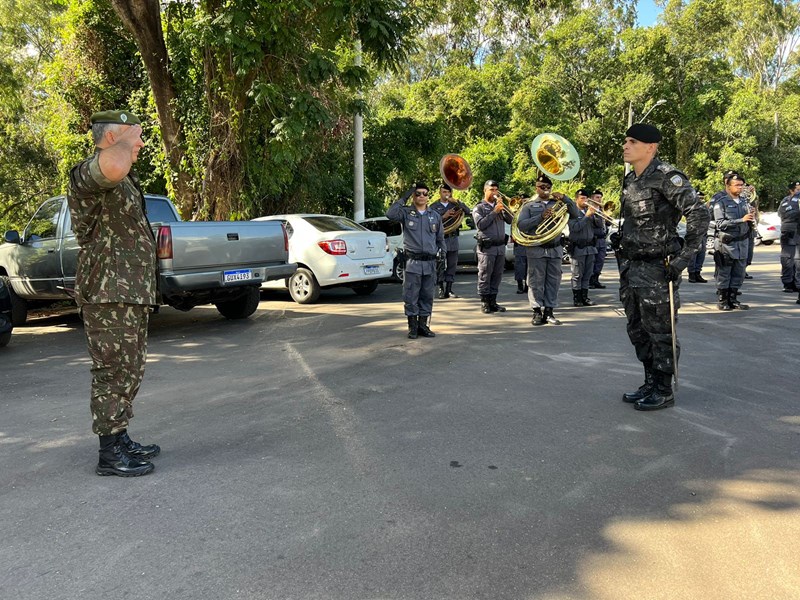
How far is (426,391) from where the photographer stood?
5203 millimetres

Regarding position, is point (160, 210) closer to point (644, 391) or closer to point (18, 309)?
point (18, 309)

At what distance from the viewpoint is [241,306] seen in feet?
30.1

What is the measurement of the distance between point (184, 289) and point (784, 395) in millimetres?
6150

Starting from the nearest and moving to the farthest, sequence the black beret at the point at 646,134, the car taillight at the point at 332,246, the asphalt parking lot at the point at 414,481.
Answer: the asphalt parking lot at the point at 414,481, the black beret at the point at 646,134, the car taillight at the point at 332,246

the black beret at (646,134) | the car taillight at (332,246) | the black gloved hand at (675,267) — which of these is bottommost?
the black gloved hand at (675,267)

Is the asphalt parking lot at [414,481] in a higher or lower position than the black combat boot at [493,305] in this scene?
lower

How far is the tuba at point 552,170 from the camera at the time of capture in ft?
27.3

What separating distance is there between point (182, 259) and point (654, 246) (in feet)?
17.2

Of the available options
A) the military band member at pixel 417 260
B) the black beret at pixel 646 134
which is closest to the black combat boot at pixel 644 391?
the black beret at pixel 646 134

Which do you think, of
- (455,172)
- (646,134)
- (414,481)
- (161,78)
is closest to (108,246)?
(414,481)

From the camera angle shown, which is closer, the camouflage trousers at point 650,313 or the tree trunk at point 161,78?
the camouflage trousers at point 650,313

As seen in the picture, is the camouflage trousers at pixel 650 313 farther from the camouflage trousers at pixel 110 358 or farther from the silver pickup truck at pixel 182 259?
the silver pickup truck at pixel 182 259

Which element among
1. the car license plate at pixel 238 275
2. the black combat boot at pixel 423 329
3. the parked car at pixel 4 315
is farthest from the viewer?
the car license plate at pixel 238 275

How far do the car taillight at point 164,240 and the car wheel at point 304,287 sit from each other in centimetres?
346
